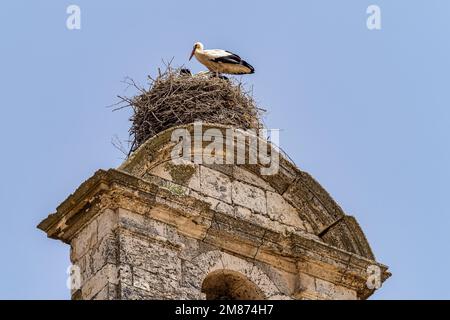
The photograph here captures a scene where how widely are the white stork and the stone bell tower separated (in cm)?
260

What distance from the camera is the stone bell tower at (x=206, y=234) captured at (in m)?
15.4

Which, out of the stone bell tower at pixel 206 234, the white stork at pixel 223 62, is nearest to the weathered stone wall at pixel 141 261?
the stone bell tower at pixel 206 234

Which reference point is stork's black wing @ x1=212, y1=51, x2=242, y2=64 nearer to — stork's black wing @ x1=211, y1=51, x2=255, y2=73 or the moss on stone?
stork's black wing @ x1=211, y1=51, x2=255, y2=73

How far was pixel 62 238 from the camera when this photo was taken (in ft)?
52.5

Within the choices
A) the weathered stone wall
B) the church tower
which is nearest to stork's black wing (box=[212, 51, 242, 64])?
the church tower

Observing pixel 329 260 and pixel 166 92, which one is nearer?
pixel 329 260

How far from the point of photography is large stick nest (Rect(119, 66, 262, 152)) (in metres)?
17.5

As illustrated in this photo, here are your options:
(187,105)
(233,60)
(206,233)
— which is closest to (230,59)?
(233,60)

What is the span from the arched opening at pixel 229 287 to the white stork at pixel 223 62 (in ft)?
11.8

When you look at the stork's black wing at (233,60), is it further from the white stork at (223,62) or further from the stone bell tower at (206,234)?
the stone bell tower at (206,234)

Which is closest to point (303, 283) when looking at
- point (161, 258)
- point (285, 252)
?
point (285, 252)
